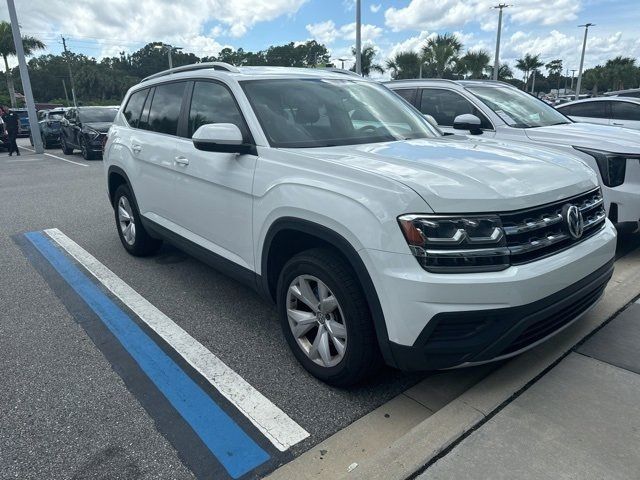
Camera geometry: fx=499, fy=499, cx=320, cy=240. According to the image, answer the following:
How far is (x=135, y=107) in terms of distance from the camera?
5.13 metres

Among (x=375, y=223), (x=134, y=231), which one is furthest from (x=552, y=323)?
(x=134, y=231)

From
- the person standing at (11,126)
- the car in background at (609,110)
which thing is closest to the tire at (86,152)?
the person standing at (11,126)

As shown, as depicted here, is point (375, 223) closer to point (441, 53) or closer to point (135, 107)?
point (135, 107)

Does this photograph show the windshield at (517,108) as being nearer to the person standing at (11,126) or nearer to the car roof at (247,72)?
the car roof at (247,72)

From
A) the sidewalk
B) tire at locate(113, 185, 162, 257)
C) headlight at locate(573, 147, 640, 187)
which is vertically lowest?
the sidewalk

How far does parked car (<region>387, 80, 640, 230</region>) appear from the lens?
15.2 feet

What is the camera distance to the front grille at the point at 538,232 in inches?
92.4

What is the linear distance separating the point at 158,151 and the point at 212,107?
2.77ft

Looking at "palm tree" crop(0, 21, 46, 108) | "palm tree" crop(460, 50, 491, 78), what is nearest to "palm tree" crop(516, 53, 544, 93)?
"palm tree" crop(460, 50, 491, 78)

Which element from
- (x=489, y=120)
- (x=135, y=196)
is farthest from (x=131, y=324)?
(x=489, y=120)

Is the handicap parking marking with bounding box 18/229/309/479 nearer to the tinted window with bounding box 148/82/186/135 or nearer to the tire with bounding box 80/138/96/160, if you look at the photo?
the tinted window with bounding box 148/82/186/135

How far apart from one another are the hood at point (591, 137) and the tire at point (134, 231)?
4.30 metres

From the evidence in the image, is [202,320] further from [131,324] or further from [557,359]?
[557,359]

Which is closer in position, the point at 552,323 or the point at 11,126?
the point at 552,323
